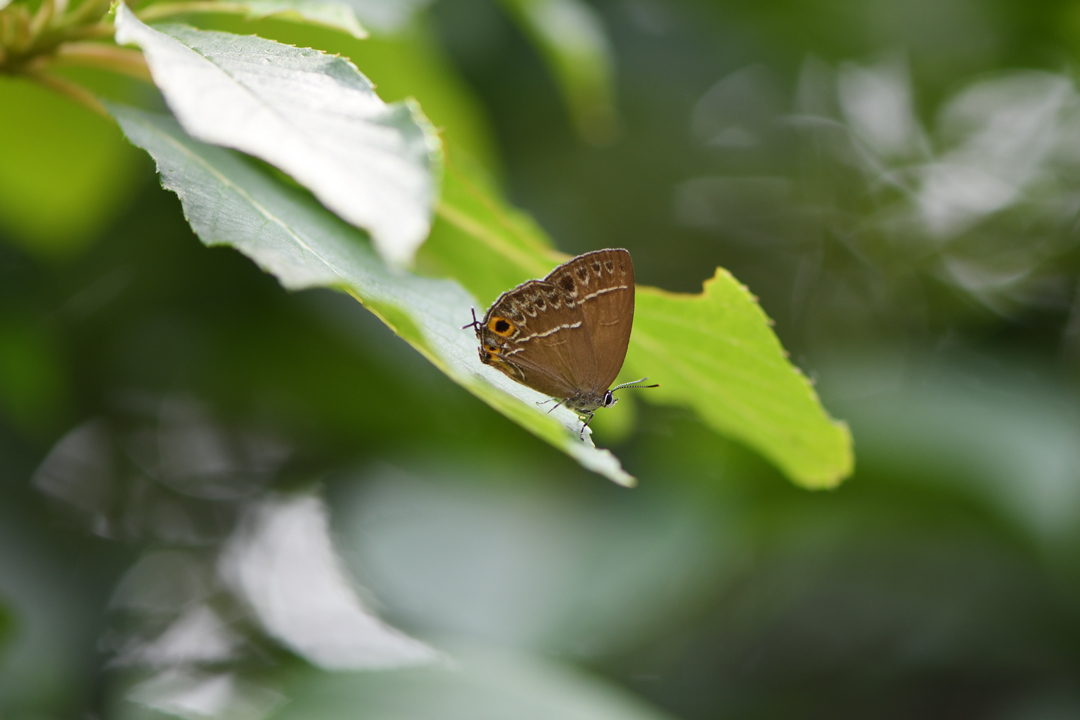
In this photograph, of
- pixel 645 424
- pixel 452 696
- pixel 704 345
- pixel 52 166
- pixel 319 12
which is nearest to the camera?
pixel 319 12

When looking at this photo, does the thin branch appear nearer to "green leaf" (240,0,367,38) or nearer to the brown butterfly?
"green leaf" (240,0,367,38)

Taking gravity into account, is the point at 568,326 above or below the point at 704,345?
above

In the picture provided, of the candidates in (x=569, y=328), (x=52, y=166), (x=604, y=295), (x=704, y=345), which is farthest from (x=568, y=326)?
(x=52, y=166)

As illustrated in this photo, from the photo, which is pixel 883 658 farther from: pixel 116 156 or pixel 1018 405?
pixel 116 156

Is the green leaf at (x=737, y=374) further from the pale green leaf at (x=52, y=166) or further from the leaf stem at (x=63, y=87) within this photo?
the pale green leaf at (x=52, y=166)

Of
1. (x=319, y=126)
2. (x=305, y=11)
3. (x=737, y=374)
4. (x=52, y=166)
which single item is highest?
(x=52, y=166)

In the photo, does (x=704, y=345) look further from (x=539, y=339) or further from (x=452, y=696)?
(x=452, y=696)
